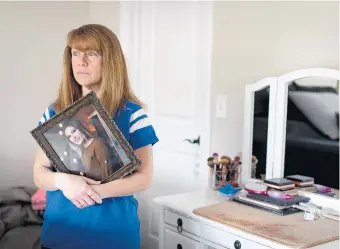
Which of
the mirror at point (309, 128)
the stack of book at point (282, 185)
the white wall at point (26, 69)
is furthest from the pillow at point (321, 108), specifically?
the white wall at point (26, 69)

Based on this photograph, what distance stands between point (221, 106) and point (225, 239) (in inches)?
33.1

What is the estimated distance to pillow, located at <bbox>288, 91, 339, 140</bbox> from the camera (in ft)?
6.20

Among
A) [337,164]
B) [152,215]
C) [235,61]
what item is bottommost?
[152,215]

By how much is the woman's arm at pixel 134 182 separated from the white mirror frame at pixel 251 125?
86 centimetres

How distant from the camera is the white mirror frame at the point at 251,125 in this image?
2094 millimetres

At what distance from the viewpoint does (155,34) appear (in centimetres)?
278

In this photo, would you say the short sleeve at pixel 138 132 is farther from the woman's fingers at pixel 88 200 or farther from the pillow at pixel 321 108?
the pillow at pixel 321 108

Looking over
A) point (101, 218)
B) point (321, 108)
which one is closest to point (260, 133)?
point (321, 108)

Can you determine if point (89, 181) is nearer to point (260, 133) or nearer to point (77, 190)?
point (77, 190)

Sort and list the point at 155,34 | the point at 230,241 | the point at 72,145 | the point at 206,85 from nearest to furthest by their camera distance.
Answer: the point at 72,145 < the point at 230,241 < the point at 206,85 < the point at 155,34

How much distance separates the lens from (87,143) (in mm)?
1336

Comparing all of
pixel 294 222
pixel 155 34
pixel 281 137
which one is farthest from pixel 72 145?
pixel 155 34

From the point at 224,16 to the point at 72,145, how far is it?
1.29 metres

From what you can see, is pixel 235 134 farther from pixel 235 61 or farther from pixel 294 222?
pixel 294 222
